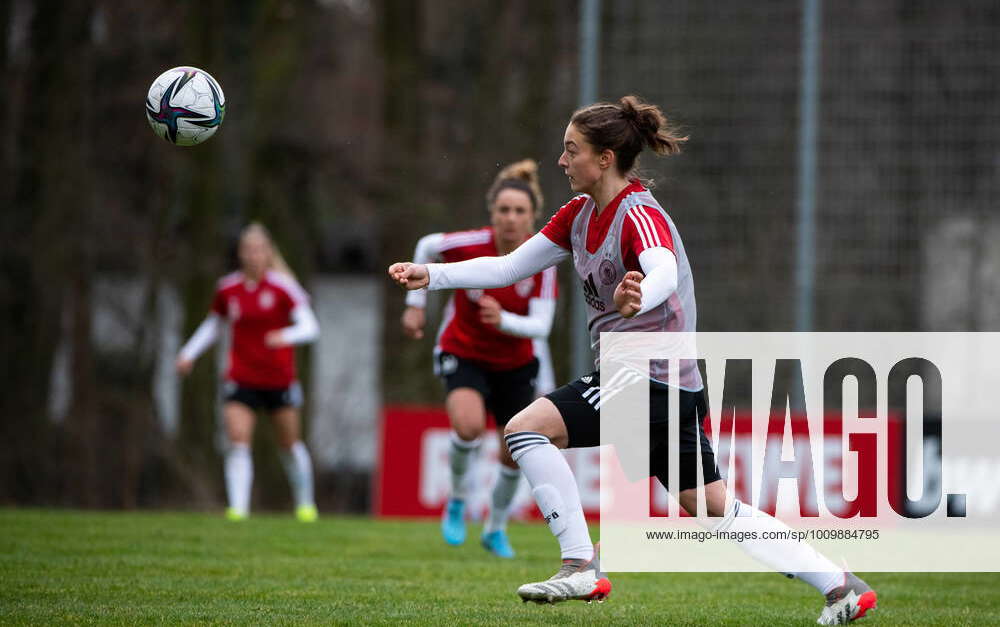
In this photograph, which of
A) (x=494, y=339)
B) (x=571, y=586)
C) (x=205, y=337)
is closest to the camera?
(x=571, y=586)

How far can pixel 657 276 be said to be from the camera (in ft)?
16.4

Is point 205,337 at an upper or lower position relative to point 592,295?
lower

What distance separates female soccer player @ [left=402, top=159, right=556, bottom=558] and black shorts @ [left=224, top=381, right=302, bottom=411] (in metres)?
3.24

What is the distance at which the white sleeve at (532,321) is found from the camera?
7.71 meters

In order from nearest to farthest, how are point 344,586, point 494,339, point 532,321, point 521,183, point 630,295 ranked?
point 630,295 < point 344,586 < point 532,321 < point 521,183 < point 494,339

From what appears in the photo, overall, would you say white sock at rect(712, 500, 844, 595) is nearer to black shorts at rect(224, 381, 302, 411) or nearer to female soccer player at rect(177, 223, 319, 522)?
female soccer player at rect(177, 223, 319, 522)

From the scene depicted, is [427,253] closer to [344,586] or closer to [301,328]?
[344,586]

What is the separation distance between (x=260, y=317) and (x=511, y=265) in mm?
6094

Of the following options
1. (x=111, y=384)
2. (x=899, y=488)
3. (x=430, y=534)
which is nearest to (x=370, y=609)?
(x=430, y=534)

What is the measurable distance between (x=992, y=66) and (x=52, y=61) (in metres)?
11.3

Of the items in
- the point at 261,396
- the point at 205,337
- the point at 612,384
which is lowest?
the point at 261,396

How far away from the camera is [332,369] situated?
23.9 metres

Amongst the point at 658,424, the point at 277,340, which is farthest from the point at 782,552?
the point at 277,340

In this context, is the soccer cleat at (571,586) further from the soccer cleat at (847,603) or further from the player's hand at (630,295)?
the player's hand at (630,295)
